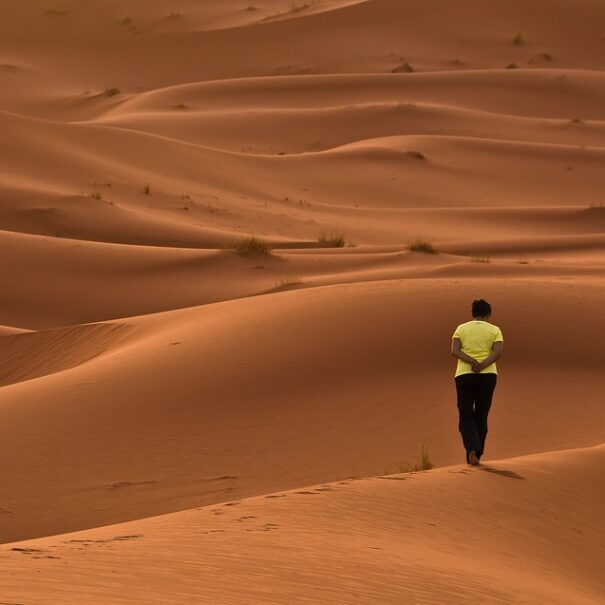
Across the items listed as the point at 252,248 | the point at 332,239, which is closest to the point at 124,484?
the point at 252,248

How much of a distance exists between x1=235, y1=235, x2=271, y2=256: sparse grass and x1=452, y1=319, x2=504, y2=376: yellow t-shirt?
1224cm

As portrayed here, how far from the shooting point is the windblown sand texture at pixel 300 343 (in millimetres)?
7129

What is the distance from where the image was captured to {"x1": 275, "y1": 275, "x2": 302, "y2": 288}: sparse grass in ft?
61.8

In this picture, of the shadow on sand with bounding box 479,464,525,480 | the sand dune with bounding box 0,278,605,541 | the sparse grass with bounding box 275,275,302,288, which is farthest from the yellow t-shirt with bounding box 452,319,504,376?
the sparse grass with bounding box 275,275,302,288

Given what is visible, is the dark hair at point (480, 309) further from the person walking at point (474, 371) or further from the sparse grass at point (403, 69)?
the sparse grass at point (403, 69)

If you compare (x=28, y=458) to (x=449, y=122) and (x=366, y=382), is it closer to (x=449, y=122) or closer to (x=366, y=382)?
(x=366, y=382)

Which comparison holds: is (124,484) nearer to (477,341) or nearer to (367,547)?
(477,341)

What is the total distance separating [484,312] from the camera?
9328 mm

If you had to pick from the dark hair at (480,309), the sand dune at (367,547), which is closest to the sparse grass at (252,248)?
the sand dune at (367,547)

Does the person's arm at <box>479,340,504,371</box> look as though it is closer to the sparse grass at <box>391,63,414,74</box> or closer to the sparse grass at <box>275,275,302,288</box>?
the sparse grass at <box>275,275,302,288</box>

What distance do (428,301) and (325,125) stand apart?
Answer: 78.8 feet

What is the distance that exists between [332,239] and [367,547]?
17.0m

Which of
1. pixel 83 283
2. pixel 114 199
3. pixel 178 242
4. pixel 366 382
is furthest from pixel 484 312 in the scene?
pixel 114 199

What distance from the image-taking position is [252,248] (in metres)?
21.5
